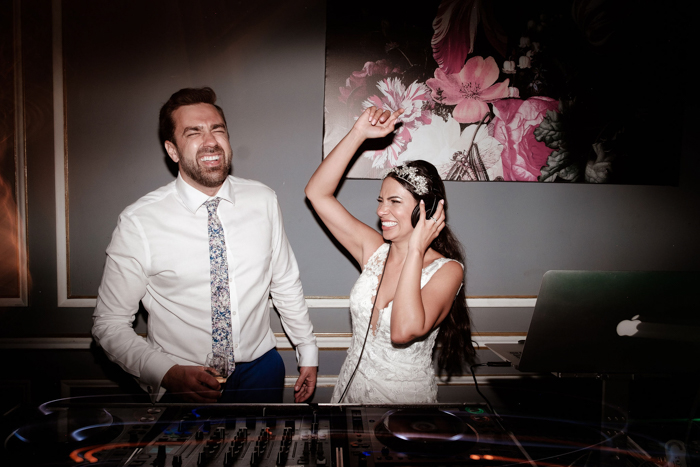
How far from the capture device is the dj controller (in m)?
0.91

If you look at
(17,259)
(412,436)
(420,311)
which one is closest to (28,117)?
(17,259)

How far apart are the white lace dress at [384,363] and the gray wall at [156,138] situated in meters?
0.60

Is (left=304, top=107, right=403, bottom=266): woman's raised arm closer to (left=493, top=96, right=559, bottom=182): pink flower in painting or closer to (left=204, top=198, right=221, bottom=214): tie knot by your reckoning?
(left=204, top=198, right=221, bottom=214): tie knot

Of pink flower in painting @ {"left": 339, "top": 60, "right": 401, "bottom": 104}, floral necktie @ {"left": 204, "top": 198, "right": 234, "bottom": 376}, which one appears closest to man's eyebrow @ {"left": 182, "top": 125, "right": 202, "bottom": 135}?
floral necktie @ {"left": 204, "top": 198, "right": 234, "bottom": 376}

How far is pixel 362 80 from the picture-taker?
231cm

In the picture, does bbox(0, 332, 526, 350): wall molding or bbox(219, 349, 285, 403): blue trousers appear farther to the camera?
bbox(0, 332, 526, 350): wall molding

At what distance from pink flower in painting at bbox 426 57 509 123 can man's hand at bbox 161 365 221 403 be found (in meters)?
2.02

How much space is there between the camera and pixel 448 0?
7.61 feet

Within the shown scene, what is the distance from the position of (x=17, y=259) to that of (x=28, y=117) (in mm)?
865

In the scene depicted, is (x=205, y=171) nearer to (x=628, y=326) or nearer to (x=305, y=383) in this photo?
(x=305, y=383)

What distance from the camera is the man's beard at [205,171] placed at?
179cm

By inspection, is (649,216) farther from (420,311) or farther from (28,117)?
(28,117)

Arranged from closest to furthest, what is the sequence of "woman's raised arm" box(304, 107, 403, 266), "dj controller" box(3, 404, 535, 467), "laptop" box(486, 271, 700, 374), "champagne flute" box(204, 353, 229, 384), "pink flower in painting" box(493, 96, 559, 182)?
"dj controller" box(3, 404, 535, 467) → "laptop" box(486, 271, 700, 374) → "champagne flute" box(204, 353, 229, 384) → "woman's raised arm" box(304, 107, 403, 266) → "pink flower in painting" box(493, 96, 559, 182)

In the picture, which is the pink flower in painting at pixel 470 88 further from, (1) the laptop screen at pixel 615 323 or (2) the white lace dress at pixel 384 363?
(1) the laptop screen at pixel 615 323
